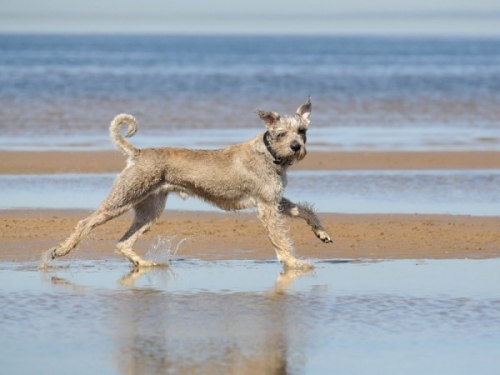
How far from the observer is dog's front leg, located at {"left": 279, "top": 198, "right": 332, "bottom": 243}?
11641 mm

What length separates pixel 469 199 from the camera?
15.9m

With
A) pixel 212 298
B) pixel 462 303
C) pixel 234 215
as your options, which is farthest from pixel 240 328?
pixel 234 215

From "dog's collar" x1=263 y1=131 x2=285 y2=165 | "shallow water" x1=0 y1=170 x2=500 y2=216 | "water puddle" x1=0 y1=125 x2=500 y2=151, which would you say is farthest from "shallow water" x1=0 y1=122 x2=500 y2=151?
"dog's collar" x1=263 y1=131 x2=285 y2=165

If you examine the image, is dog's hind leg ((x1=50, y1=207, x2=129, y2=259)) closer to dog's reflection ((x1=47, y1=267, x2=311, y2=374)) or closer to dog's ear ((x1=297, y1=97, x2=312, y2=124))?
dog's reflection ((x1=47, y1=267, x2=311, y2=374))

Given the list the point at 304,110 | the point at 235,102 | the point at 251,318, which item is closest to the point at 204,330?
the point at 251,318

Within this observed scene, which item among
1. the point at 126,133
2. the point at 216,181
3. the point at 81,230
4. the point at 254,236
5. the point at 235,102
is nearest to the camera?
the point at 81,230

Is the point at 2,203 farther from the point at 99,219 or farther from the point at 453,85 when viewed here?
the point at 453,85

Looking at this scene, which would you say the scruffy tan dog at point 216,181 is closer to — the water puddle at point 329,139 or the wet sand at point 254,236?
the wet sand at point 254,236

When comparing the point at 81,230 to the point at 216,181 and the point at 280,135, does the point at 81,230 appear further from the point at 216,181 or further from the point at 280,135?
the point at 280,135

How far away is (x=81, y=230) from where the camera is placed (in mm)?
11312

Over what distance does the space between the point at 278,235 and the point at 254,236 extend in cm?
170

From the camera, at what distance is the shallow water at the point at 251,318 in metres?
7.65

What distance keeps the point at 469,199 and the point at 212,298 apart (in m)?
7.14

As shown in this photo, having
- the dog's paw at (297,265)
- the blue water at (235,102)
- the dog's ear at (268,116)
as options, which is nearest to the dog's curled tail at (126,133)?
the dog's ear at (268,116)
